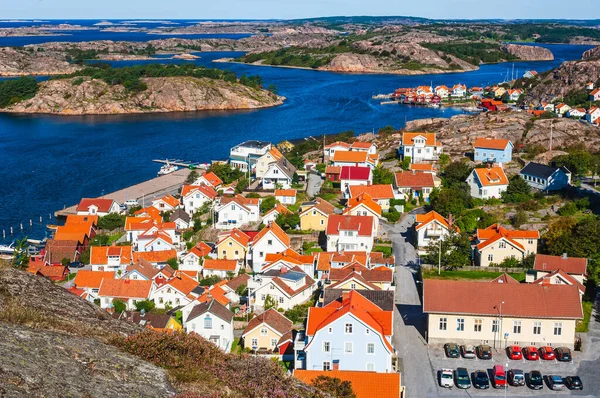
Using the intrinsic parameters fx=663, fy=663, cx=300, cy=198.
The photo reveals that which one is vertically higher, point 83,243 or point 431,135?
point 431,135

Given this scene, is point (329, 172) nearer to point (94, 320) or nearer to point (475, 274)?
point (475, 274)

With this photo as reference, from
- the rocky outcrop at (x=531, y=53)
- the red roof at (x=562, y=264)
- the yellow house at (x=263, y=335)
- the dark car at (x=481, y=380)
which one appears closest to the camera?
the dark car at (x=481, y=380)

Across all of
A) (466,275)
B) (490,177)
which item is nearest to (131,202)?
(490,177)

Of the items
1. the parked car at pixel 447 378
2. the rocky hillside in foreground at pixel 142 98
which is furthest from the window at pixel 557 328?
the rocky hillside in foreground at pixel 142 98

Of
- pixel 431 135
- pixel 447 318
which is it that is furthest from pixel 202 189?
pixel 447 318

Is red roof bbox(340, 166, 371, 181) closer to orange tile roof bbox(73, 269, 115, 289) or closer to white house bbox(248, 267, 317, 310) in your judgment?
white house bbox(248, 267, 317, 310)

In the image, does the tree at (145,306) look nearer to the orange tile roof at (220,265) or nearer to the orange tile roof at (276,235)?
the orange tile roof at (220,265)

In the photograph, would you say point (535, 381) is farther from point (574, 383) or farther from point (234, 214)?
point (234, 214)

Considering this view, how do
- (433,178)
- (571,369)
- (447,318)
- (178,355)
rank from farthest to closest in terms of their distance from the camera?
(433,178) → (447,318) → (571,369) → (178,355)
